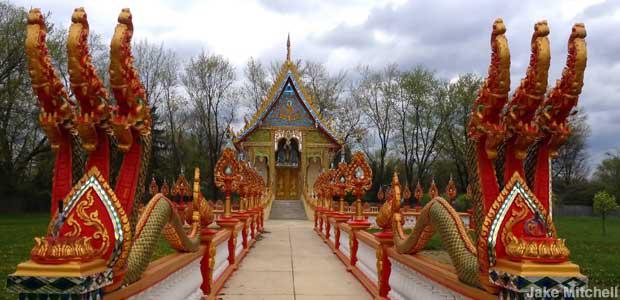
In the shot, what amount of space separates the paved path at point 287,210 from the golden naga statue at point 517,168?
72.9 feet

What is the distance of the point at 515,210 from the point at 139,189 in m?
2.58

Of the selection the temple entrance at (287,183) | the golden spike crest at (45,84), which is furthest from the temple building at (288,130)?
the golden spike crest at (45,84)

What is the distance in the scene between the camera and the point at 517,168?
2939mm

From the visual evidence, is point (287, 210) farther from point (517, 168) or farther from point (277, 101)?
point (517, 168)

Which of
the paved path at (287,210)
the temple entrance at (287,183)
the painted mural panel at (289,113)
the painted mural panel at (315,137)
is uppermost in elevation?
the painted mural panel at (289,113)

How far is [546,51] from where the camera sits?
2514mm

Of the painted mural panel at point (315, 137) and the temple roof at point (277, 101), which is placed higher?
the temple roof at point (277, 101)

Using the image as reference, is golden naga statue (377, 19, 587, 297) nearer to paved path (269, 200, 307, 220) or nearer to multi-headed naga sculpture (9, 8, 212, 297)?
multi-headed naga sculpture (9, 8, 212, 297)

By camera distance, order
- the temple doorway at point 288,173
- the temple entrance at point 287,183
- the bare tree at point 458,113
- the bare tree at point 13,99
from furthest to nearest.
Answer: the bare tree at point 458,113
the temple entrance at point 287,183
the temple doorway at point 288,173
the bare tree at point 13,99

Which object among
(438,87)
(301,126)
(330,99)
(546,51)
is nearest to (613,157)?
(438,87)

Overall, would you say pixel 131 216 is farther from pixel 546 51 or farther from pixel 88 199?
pixel 546 51

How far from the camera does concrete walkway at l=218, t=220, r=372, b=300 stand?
609 centimetres

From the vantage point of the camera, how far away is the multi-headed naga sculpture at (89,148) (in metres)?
2.43

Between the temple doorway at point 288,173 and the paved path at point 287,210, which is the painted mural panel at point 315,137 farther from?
the paved path at point 287,210
